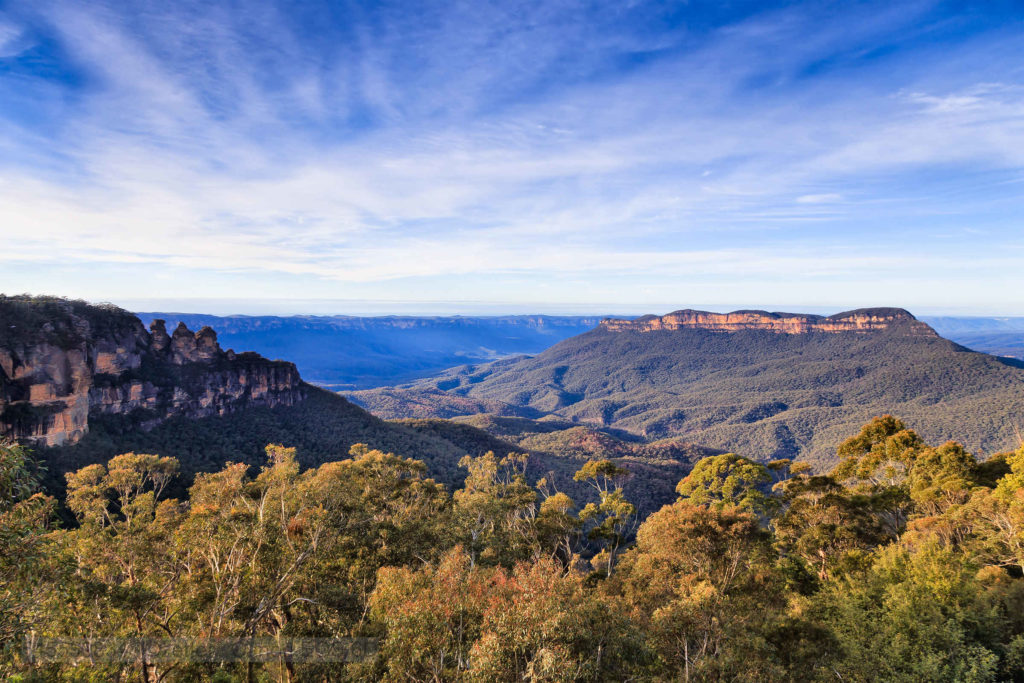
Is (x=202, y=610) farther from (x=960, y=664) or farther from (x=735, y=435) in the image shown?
(x=735, y=435)

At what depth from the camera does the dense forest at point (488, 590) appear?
12.5m

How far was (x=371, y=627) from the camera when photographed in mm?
15203

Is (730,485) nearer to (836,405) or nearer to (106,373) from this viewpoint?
(106,373)

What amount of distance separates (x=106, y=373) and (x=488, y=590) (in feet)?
242

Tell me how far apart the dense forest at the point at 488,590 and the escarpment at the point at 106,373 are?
111 feet

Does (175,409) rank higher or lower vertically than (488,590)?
lower

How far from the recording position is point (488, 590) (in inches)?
571

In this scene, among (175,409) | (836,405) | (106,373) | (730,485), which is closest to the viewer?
(730,485)

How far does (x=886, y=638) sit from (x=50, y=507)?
28.3 m

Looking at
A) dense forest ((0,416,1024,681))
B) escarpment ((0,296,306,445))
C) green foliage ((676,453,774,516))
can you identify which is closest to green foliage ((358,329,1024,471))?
green foliage ((676,453,774,516))

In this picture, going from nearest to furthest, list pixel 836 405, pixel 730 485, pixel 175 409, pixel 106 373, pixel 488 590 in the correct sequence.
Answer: pixel 488 590 → pixel 730 485 → pixel 106 373 → pixel 175 409 → pixel 836 405

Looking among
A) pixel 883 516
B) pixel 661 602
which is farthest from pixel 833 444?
pixel 661 602

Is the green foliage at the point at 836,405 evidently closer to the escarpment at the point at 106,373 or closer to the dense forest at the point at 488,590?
the escarpment at the point at 106,373

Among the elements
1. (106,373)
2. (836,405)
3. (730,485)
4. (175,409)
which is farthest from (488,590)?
(836,405)
